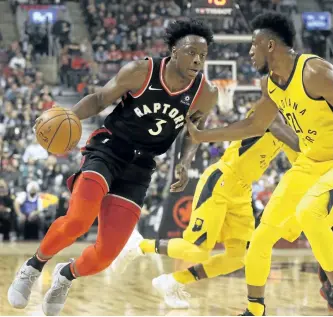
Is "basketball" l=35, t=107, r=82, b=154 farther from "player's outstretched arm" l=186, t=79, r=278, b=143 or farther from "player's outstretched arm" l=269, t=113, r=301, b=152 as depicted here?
"player's outstretched arm" l=269, t=113, r=301, b=152

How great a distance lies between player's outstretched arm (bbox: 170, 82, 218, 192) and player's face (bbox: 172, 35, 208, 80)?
23 cm

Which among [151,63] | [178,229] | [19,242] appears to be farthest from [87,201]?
[19,242]

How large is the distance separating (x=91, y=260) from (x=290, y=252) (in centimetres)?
706

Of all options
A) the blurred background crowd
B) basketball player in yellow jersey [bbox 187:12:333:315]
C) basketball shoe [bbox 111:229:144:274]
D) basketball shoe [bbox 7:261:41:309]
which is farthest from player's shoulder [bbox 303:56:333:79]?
the blurred background crowd

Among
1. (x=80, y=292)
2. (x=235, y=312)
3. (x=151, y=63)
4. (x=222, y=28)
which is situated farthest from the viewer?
(x=222, y=28)

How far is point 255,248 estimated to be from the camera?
552 centimetres

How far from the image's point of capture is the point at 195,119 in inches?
222

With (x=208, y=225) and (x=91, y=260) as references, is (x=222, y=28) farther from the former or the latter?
(x=91, y=260)

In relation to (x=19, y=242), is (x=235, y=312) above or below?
above

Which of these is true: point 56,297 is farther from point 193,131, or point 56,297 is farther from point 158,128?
point 193,131

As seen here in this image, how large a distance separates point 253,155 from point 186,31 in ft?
4.99

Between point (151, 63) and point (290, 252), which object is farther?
point (290, 252)

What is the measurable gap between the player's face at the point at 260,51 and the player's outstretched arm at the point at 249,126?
0.23 meters

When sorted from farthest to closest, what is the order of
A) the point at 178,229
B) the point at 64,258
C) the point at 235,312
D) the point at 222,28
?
the point at 222,28 → the point at 178,229 → the point at 64,258 → the point at 235,312
